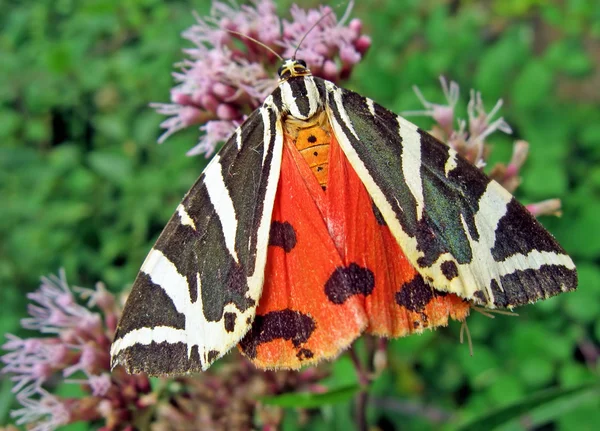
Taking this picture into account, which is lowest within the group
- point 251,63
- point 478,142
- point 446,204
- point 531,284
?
point 531,284

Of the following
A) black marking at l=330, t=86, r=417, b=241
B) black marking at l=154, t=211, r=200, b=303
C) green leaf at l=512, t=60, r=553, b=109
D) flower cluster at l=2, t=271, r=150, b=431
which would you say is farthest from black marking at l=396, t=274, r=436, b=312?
green leaf at l=512, t=60, r=553, b=109

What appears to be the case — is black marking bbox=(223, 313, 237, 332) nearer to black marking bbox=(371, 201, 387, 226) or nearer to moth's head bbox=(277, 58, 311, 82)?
black marking bbox=(371, 201, 387, 226)

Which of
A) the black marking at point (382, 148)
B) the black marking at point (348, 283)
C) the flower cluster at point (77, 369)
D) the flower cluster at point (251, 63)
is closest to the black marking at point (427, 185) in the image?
the black marking at point (382, 148)

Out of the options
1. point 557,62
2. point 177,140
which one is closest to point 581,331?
point 557,62

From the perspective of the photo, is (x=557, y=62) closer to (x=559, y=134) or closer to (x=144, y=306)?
(x=559, y=134)

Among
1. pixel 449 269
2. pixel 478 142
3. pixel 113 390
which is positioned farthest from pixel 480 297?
pixel 113 390

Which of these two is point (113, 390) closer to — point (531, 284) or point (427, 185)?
point (427, 185)
